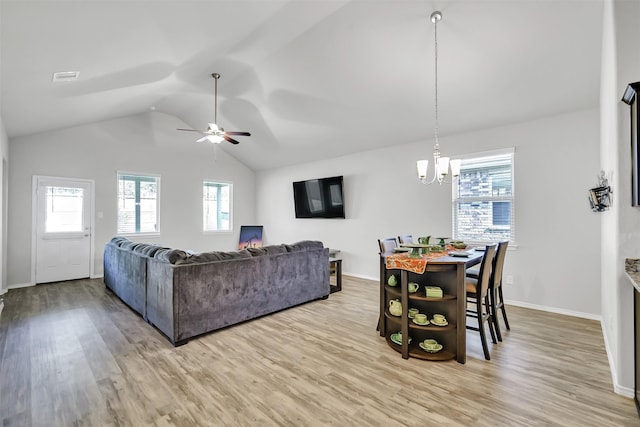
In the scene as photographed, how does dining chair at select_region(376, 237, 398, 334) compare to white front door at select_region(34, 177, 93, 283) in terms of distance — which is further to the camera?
white front door at select_region(34, 177, 93, 283)

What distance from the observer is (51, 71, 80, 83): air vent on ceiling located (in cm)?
300

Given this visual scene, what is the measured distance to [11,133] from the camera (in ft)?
15.5

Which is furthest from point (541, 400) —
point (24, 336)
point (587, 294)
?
point (24, 336)

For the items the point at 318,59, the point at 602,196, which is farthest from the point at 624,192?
the point at 318,59

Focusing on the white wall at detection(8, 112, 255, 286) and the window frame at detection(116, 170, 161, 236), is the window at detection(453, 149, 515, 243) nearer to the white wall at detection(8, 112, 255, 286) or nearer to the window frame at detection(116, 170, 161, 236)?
the white wall at detection(8, 112, 255, 286)

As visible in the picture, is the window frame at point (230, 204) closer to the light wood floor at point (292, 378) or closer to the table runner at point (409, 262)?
the light wood floor at point (292, 378)

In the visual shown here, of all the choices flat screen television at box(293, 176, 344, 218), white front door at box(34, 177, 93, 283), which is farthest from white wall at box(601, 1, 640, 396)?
white front door at box(34, 177, 93, 283)

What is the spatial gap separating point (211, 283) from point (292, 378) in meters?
1.34

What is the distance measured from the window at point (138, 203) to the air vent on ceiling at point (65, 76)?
331cm

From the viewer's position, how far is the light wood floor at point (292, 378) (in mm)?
1832

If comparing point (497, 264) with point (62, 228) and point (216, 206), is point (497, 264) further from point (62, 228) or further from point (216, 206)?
point (62, 228)

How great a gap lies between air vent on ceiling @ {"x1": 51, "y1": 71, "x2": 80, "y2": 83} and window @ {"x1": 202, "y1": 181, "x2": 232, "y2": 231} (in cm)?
424

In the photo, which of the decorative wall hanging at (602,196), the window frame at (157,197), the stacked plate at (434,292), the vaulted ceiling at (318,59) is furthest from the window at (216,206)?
the decorative wall hanging at (602,196)

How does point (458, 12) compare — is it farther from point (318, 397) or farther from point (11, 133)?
point (11, 133)
